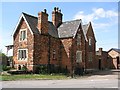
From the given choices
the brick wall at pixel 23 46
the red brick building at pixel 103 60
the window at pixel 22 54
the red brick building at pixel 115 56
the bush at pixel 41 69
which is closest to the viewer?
the bush at pixel 41 69

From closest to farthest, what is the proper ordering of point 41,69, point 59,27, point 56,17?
point 41,69 < point 59,27 < point 56,17

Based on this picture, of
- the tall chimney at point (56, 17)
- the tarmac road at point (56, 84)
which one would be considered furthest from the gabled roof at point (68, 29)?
the tarmac road at point (56, 84)

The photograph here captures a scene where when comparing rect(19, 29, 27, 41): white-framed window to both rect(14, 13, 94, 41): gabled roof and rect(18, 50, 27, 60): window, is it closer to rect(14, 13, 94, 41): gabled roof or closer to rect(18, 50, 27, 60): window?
rect(14, 13, 94, 41): gabled roof

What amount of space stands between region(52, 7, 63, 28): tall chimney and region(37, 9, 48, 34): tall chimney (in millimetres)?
6021

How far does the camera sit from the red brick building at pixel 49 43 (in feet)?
117

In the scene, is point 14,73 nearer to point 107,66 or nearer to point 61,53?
point 61,53

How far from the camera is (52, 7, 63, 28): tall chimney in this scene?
43.8m

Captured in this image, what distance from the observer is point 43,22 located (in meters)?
37.4

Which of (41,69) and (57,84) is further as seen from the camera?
(41,69)

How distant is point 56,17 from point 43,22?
7.09 m

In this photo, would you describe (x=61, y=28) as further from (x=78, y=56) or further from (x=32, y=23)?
(x=32, y=23)

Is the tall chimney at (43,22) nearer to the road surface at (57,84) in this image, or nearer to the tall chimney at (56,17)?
the tall chimney at (56,17)

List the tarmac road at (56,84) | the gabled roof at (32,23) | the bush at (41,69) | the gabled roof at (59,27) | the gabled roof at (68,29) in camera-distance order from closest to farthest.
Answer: the tarmac road at (56,84), the bush at (41,69), the gabled roof at (32,23), the gabled roof at (59,27), the gabled roof at (68,29)

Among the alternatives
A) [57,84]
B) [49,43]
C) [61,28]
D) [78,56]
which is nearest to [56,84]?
[57,84]
